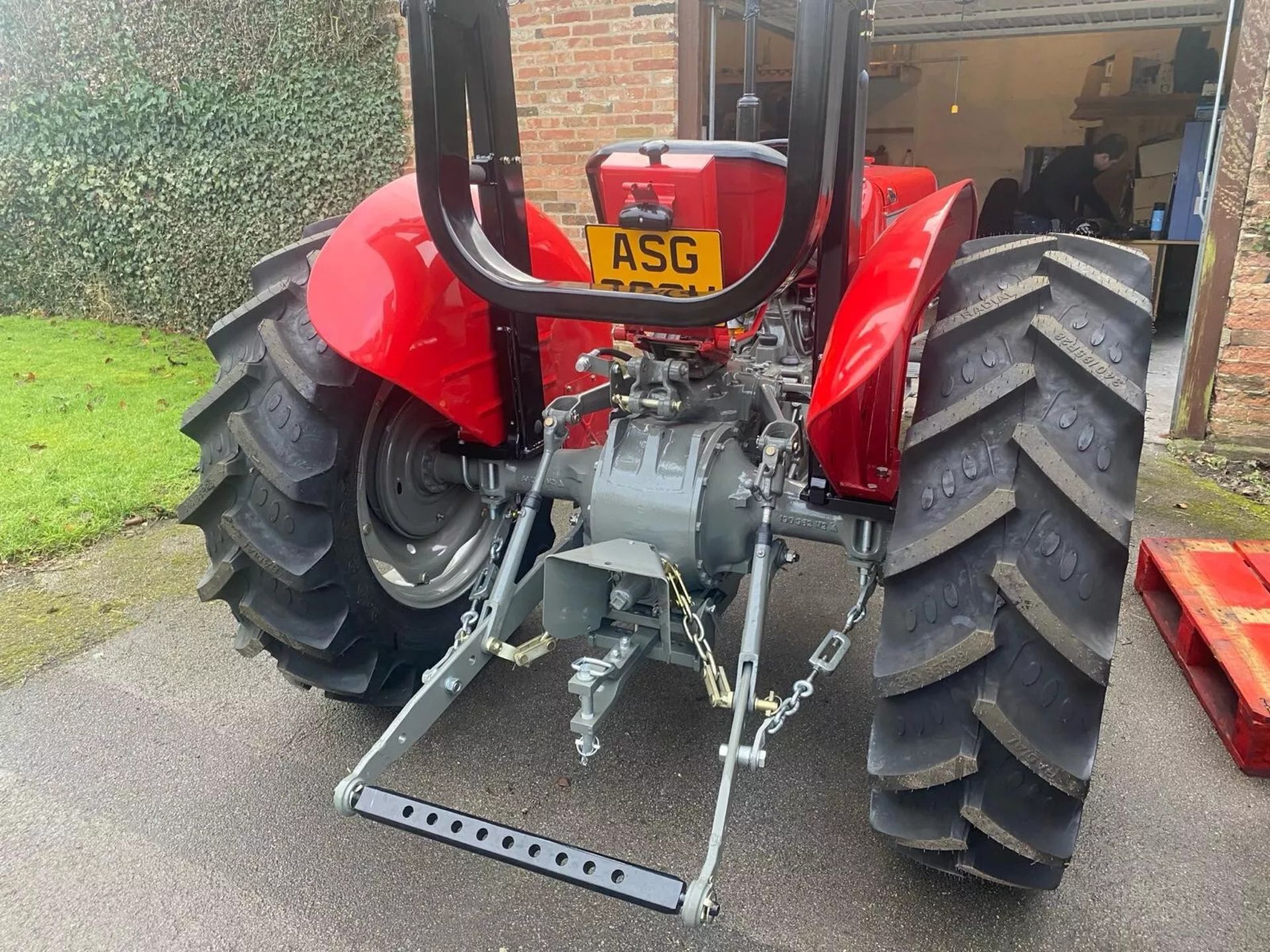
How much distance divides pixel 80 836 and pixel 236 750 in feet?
1.39

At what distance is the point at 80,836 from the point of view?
2.27 metres

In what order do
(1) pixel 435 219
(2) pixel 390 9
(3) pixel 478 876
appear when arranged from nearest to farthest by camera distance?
(1) pixel 435 219 → (3) pixel 478 876 → (2) pixel 390 9

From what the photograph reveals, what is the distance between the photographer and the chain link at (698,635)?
2.05m

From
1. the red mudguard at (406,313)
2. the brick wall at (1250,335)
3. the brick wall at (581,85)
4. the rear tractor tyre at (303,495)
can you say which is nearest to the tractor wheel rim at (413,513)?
the rear tractor tyre at (303,495)

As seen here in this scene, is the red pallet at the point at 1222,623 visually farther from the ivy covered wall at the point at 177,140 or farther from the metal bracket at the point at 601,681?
the ivy covered wall at the point at 177,140

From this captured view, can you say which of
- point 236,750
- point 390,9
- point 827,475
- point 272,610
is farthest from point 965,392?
point 390,9

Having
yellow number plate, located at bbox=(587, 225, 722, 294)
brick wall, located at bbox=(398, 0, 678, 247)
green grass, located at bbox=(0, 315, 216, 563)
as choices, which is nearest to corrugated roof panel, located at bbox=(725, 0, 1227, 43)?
brick wall, located at bbox=(398, 0, 678, 247)

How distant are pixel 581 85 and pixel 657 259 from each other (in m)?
4.15

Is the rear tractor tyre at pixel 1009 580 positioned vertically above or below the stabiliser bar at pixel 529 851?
above

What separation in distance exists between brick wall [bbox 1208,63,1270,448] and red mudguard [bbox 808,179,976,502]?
299 centimetres

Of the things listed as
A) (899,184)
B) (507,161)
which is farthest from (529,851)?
(899,184)

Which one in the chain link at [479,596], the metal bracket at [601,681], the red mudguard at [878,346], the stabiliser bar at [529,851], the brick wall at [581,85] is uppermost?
the brick wall at [581,85]

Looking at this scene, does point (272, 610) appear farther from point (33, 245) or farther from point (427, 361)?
point (33, 245)

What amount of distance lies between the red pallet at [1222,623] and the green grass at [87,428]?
4162 mm
